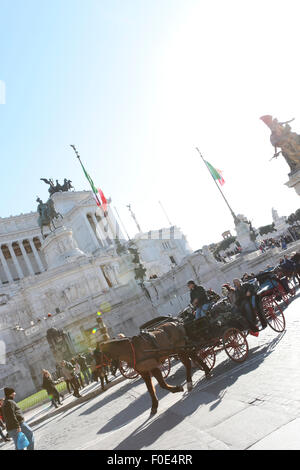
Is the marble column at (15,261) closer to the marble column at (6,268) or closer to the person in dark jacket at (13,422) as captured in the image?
the marble column at (6,268)

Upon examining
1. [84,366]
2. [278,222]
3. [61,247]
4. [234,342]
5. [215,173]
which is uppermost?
[61,247]

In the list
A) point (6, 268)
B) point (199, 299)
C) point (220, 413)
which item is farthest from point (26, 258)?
point (220, 413)

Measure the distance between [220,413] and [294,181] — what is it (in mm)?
15453

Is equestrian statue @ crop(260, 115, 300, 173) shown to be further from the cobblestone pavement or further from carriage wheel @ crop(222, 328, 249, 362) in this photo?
carriage wheel @ crop(222, 328, 249, 362)

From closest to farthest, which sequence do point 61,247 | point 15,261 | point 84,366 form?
point 84,366, point 61,247, point 15,261

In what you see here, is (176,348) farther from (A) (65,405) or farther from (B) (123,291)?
(B) (123,291)

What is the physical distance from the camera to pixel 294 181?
62.1ft

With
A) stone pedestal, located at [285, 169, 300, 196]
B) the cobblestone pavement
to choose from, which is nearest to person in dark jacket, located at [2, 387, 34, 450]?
the cobblestone pavement

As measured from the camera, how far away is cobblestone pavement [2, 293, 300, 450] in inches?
191

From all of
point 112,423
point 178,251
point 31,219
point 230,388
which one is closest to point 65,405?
point 112,423

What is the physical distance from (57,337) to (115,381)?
8.90 metres

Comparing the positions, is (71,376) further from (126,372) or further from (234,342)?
(234,342)

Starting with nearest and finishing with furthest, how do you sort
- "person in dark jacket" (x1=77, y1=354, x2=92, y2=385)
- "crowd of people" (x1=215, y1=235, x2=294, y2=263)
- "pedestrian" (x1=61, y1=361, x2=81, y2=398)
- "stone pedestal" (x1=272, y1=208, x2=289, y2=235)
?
"pedestrian" (x1=61, y1=361, x2=81, y2=398), "person in dark jacket" (x1=77, y1=354, x2=92, y2=385), "crowd of people" (x1=215, y1=235, x2=294, y2=263), "stone pedestal" (x1=272, y1=208, x2=289, y2=235)

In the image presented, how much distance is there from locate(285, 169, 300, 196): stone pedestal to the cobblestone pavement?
981cm
